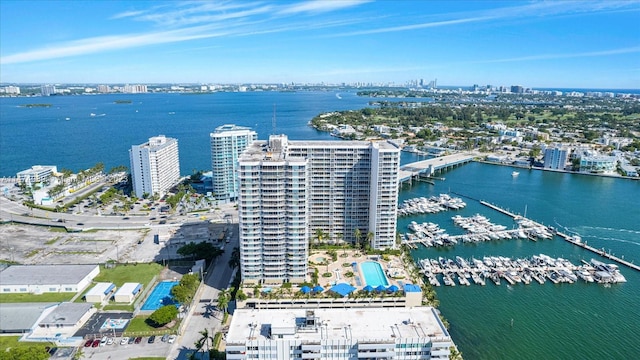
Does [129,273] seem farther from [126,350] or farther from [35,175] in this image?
[35,175]

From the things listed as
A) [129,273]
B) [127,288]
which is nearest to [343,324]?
[127,288]

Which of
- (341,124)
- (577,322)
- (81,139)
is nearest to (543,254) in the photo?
(577,322)

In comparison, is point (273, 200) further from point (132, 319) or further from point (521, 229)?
point (521, 229)

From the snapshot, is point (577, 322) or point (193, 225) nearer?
point (577, 322)

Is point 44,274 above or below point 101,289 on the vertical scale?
above

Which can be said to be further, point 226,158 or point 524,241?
point 226,158

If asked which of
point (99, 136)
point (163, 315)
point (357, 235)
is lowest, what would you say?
point (163, 315)

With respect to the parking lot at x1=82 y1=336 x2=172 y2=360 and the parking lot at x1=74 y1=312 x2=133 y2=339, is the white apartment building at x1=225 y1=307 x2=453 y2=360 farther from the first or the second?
the parking lot at x1=74 y1=312 x2=133 y2=339

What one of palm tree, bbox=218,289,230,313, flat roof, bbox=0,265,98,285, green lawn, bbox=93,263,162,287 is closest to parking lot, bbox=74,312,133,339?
green lawn, bbox=93,263,162,287

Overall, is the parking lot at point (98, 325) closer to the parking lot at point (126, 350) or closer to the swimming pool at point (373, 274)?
the parking lot at point (126, 350)
